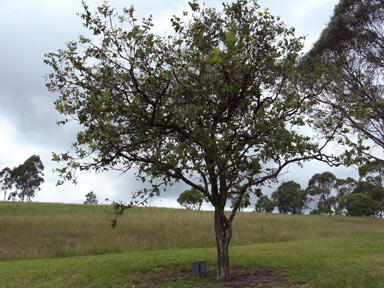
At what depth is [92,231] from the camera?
23172mm

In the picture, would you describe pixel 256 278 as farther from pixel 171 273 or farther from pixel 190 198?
pixel 190 198

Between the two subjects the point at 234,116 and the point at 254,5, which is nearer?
the point at 254,5

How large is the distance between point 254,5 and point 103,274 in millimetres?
8639

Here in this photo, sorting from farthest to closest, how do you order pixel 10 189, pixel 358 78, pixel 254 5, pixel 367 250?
1. pixel 10 189
2. pixel 358 78
3. pixel 367 250
4. pixel 254 5

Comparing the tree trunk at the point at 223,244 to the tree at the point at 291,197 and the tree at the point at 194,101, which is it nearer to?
the tree at the point at 194,101

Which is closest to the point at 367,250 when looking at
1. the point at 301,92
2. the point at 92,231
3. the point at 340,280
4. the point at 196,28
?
the point at 340,280

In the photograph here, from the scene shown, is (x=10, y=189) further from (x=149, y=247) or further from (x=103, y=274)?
(x=103, y=274)

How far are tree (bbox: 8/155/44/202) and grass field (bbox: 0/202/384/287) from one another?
37908mm

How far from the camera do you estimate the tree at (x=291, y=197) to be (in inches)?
2689

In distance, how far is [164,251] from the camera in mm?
17531

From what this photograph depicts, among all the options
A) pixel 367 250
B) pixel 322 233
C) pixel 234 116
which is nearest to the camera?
pixel 234 116

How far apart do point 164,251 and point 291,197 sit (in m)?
56.1

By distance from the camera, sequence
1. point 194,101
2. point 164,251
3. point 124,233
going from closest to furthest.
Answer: point 194,101 < point 164,251 < point 124,233

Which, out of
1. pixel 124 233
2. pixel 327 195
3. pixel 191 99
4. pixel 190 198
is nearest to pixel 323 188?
pixel 327 195
